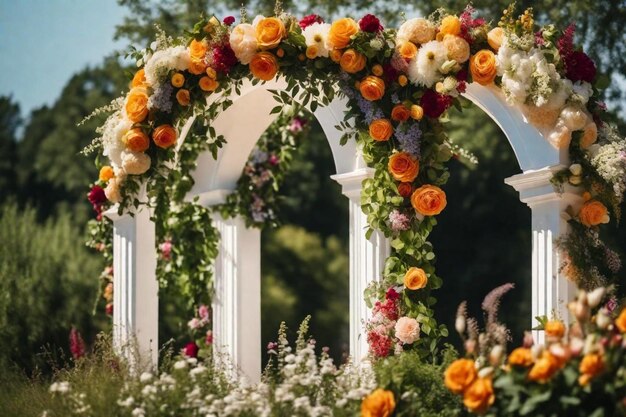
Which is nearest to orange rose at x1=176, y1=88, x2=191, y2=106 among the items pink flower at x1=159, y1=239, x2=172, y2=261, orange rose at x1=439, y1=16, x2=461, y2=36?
orange rose at x1=439, y1=16, x2=461, y2=36

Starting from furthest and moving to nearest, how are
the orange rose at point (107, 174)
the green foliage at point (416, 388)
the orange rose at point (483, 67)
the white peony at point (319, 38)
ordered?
the orange rose at point (107, 174)
the white peony at point (319, 38)
the orange rose at point (483, 67)
the green foliage at point (416, 388)

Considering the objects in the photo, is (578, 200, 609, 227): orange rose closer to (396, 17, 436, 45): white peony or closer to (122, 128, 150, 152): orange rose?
(396, 17, 436, 45): white peony

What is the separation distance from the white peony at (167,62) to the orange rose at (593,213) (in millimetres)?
3479

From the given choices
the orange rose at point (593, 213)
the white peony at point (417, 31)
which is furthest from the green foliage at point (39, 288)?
the orange rose at point (593, 213)

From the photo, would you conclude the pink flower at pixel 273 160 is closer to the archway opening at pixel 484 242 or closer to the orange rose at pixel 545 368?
A: the orange rose at pixel 545 368

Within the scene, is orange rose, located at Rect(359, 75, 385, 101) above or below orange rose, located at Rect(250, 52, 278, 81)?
below

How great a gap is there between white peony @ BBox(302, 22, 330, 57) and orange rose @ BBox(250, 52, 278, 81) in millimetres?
316

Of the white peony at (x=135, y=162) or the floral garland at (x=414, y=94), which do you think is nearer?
the floral garland at (x=414, y=94)

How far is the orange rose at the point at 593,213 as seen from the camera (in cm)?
857

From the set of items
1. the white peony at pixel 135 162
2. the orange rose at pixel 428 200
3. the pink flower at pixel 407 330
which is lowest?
the pink flower at pixel 407 330

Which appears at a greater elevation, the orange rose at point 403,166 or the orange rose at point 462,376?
the orange rose at point 403,166

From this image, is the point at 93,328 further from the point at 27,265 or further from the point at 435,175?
the point at 435,175

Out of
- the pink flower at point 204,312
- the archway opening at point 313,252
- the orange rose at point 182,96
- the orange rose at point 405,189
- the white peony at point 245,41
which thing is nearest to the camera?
the orange rose at point 405,189

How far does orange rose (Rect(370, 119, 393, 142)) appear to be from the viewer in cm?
886
